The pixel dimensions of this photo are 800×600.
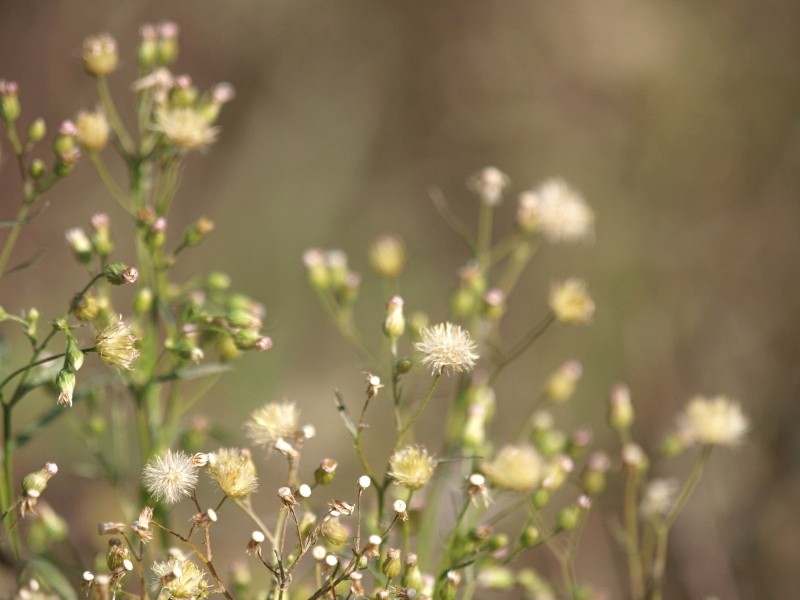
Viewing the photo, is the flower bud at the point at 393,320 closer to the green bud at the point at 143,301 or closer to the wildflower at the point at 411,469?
the wildflower at the point at 411,469

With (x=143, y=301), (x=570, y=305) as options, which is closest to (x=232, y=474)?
(x=143, y=301)

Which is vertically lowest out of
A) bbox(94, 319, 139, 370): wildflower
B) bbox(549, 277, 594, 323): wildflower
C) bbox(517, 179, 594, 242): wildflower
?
bbox(94, 319, 139, 370): wildflower

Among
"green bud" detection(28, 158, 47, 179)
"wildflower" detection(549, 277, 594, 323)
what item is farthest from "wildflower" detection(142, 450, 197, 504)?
"wildflower" detection(549, 277, 594, 323)

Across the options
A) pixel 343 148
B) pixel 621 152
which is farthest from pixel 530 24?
pixel 343 148

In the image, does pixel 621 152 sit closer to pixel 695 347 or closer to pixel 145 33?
pixel 695 347

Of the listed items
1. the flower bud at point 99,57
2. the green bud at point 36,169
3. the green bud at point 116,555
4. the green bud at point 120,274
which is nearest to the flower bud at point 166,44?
the flower bud at point 99,57

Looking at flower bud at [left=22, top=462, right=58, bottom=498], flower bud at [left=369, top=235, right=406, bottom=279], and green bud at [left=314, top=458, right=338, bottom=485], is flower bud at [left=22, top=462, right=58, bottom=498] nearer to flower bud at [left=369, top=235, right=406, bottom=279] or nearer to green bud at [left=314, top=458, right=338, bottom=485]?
green bud at [left=314, top=458, right=338, bottom=485]
